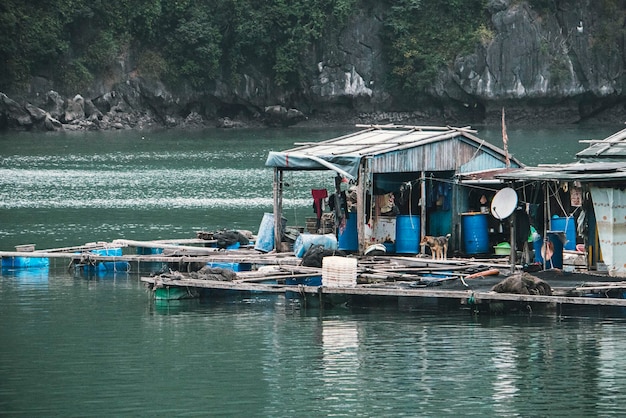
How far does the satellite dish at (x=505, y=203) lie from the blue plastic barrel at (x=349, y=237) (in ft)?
12.2

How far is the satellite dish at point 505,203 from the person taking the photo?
79.3 ft

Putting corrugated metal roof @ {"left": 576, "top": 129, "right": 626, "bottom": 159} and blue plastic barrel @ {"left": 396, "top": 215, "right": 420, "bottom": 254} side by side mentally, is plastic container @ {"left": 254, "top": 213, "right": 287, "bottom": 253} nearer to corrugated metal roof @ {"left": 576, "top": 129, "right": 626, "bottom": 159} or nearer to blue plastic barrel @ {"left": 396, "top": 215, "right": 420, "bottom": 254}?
blue plastic barrel @ {"left": 396, "top": 215, "right": 420, "bottom": 254}

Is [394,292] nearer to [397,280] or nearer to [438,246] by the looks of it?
[397,280]

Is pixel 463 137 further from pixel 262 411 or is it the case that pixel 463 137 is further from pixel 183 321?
pixel 262 411

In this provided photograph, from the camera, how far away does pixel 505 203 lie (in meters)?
24.2

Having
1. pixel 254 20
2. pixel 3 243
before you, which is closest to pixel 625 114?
pixel 254 20

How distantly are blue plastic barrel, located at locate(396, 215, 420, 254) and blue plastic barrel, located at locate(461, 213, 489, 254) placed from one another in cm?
91

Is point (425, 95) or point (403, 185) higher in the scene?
point (425, 95)

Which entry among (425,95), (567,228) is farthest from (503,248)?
(425,95)

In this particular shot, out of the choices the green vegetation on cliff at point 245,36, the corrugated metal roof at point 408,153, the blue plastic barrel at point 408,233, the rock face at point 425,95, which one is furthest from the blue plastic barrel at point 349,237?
the green vegetation on cliff at point 245,36

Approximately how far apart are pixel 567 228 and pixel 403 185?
308cm

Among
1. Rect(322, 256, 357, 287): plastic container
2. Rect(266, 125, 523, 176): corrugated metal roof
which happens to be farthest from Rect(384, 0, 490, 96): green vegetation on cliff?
Rect(322, 256, 357, 287): plastic container

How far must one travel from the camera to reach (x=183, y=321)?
76.2 ft

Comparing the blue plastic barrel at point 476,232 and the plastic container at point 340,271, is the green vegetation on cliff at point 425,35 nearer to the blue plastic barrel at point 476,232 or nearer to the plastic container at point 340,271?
the blue plastic barrel at point 476,232
